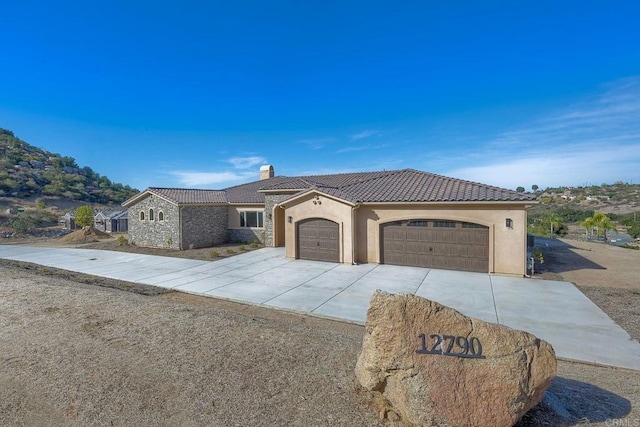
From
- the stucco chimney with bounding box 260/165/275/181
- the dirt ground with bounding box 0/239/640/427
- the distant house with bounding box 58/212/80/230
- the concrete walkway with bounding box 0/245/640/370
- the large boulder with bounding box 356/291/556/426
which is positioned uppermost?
the stucco chimney with bounding box 260/165/275/181

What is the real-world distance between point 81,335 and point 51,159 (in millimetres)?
104928

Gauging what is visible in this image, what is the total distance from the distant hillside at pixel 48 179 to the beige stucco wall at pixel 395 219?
6181cm

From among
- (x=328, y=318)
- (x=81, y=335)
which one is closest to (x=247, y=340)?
(x=328, y=318)

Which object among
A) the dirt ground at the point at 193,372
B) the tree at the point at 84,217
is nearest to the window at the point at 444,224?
the dirt ground at the point at 193,372

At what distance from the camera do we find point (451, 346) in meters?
3.49

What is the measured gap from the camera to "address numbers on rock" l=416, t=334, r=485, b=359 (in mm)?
3449

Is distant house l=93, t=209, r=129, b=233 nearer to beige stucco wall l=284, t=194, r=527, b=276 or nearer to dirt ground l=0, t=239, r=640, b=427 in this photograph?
beige stucco wall l=284, t=194, r=527, b=276

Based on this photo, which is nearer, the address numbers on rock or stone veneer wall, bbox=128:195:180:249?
the address numbers on rock

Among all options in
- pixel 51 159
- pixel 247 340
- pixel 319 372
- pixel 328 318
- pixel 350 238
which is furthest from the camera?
pixel 51 159

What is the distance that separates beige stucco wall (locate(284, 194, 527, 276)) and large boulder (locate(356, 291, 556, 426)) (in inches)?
431

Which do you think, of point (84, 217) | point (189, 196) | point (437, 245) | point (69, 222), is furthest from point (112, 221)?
point (437, 245)

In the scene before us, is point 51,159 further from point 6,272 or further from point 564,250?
point 564,250

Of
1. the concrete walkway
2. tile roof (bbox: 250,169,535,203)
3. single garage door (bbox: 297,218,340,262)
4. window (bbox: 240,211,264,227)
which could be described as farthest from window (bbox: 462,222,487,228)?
window (bbox: 240,211,264,227)

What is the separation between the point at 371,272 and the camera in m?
13.8
